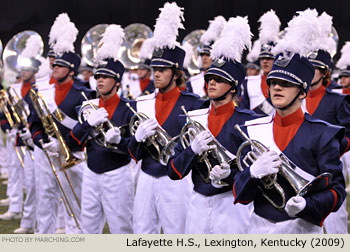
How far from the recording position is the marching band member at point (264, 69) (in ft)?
28.3

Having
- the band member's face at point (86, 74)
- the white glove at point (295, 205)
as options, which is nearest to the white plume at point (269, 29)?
the white glove at point (295, 205)

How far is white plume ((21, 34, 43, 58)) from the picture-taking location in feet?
31.1

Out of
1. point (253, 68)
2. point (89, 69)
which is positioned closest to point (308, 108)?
point (253, 68)

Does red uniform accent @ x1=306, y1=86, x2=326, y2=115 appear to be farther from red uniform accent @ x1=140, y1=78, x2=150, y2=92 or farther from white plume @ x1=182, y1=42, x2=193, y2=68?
red uniform accent @ x1=140, y1=78, x2=150, y2=92

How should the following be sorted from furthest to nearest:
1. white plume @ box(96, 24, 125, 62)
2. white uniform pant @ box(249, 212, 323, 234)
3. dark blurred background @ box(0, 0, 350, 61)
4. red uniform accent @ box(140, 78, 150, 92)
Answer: dark blurred background @ box(0, 0, 350, 61) → red uniform accent @ box(140, 78, 150, 92) → white plume @ box(96, 24, 125, 62) → white uniform pant @ box(249, 212, 323, 234)

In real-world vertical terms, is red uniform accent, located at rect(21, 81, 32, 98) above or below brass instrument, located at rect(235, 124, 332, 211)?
below

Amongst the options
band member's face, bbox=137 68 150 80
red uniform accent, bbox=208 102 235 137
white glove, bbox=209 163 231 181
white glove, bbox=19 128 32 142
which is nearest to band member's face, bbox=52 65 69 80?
white glove, bbox=19 128 32 142

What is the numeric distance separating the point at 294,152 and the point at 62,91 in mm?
3602

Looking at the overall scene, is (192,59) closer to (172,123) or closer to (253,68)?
(253,68)

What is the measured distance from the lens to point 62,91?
7.00 meters

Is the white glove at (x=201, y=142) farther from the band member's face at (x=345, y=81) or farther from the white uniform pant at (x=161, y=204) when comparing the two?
the band member's face at (x=345, y=81)

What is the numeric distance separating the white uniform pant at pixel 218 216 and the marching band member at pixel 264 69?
13.0 feet

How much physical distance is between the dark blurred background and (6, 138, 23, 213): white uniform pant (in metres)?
5.27

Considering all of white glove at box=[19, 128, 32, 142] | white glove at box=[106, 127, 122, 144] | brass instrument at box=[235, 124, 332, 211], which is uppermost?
brass instrument at box=[235, 124, 332, 211]
